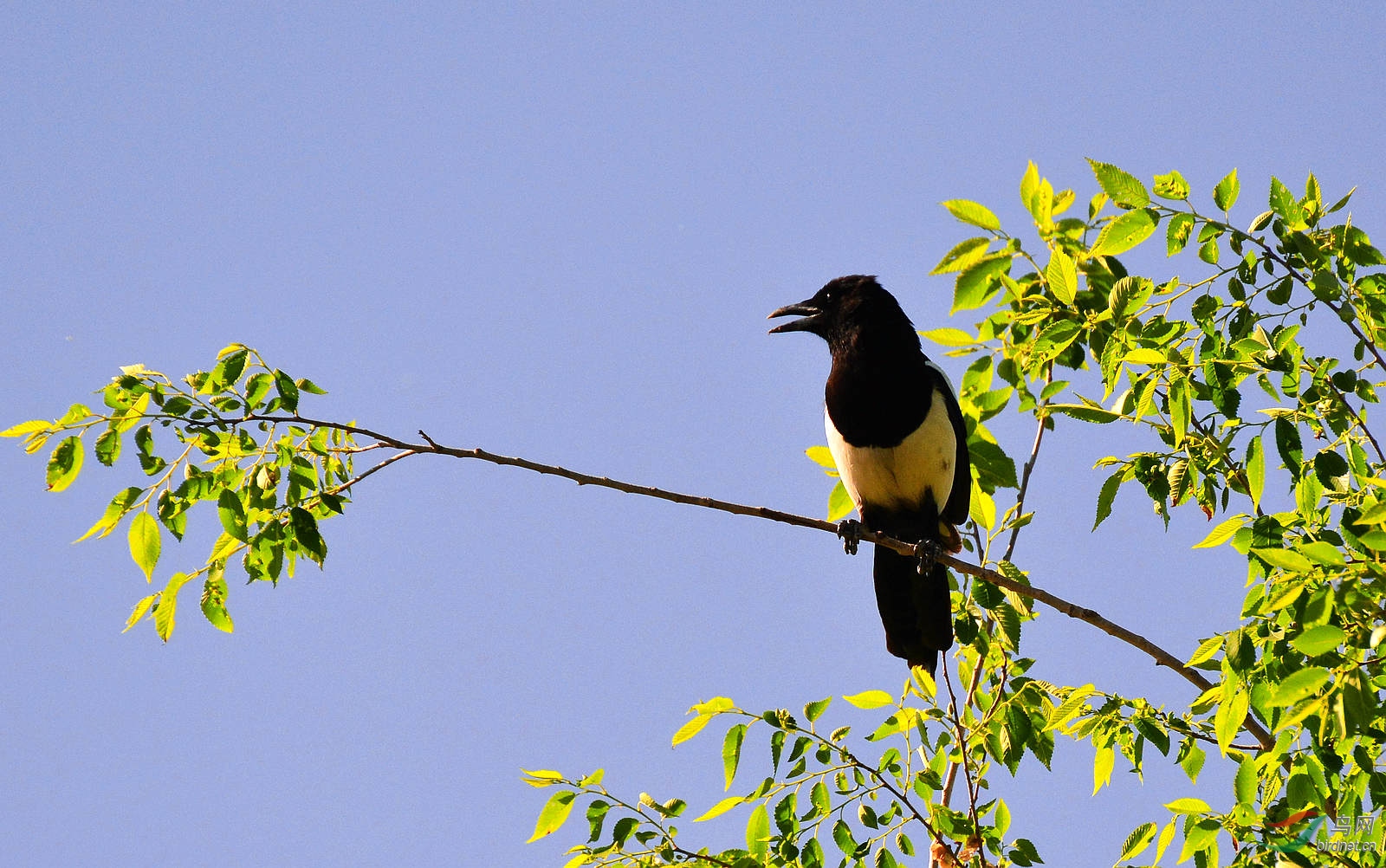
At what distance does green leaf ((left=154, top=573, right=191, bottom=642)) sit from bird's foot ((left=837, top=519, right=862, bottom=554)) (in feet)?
7.15

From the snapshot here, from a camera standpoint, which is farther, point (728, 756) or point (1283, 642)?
point (728, 756)

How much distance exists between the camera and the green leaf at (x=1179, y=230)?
309 centimetres

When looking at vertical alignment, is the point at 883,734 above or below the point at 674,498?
below

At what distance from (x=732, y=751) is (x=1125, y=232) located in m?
1.71

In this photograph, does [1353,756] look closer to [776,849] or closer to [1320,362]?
[1320,362]

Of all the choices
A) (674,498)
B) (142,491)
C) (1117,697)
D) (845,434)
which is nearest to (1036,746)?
(1117,697)

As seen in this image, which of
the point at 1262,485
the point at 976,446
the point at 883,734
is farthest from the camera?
the point at 976,446

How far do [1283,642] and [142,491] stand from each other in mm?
2653

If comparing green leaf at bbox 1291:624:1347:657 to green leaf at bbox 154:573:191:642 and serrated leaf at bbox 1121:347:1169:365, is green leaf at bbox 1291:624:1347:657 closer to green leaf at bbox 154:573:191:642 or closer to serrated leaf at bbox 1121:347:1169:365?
serrated leaf at bbox 1121:347:1169:365

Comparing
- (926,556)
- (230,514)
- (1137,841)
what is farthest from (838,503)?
(230,514)

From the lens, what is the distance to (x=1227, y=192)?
3.12 meters

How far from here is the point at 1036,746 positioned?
3.43 m

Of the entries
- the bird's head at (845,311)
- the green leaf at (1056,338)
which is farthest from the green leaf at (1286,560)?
the bird's head at (845,311)

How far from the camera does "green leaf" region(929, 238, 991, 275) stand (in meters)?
3.26
